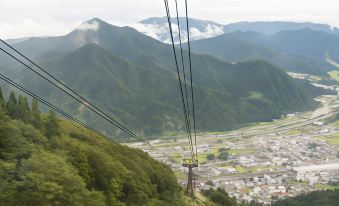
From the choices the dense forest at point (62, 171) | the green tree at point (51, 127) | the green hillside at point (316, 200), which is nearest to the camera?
the dense forest at point (62, 171)

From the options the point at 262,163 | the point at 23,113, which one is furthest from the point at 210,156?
the point at 23,113

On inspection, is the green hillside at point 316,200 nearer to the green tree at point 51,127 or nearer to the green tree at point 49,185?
the green tree at point 51,127

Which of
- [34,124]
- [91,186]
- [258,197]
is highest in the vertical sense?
[34,124]

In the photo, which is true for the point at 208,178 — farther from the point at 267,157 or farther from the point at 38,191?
the point at 38,191

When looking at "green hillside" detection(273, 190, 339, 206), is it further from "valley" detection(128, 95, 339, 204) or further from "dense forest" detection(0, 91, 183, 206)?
"dense forest" detection(0, 91, 183, 206)

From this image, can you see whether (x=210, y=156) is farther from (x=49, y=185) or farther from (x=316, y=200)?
(x=49, y=185)

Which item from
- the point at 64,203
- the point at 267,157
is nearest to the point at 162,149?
the point at 267,157

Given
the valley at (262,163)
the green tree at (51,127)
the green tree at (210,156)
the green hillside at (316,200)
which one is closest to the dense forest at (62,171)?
the green tree at (51,127)

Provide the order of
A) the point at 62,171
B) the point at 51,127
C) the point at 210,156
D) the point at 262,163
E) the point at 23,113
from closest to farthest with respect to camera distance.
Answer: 1. the point at 62,171
2. the point at 23,113
3. the point at 51,127
4. the point at 262,163
5. the point at 210,156
